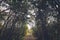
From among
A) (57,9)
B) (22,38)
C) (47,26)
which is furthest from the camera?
(22,38)

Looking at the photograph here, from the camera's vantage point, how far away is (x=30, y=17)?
1661 cm

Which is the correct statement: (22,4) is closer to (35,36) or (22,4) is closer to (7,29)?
(7,29)

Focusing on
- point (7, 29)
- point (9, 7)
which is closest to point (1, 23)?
point (7, 29)

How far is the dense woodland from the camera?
16016 mm

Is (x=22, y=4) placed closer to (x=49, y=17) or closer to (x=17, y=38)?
(x=49, y=17)

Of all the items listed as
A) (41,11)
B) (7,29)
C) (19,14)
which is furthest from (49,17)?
(7,29)

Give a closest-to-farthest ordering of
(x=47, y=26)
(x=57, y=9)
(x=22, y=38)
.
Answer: (x=57, y=9)
(x=47, y=26)
(x=22, y=38)

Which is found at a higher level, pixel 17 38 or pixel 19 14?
pixel 19 14

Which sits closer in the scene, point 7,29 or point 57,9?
point 57,9

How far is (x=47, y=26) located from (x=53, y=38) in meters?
0.92

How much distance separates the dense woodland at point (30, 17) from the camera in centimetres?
1602

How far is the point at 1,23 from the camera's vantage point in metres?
17.7

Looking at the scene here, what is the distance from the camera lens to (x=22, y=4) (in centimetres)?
1603

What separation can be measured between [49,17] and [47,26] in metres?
1.11
